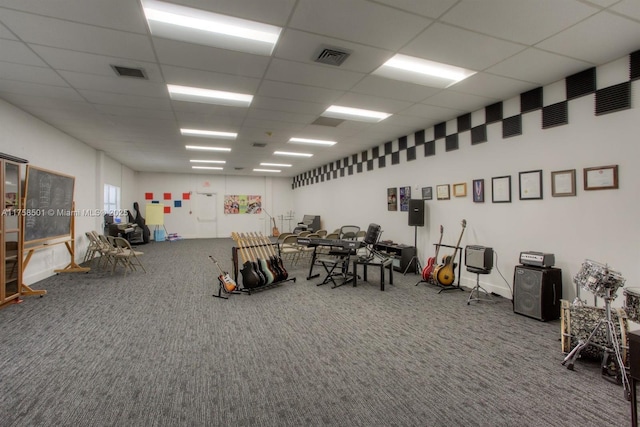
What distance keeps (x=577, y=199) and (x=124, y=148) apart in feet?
29.6

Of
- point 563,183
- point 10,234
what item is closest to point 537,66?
point 563,183

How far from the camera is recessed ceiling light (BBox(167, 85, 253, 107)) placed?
384 centimetres

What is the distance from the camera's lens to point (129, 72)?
3.27 metres

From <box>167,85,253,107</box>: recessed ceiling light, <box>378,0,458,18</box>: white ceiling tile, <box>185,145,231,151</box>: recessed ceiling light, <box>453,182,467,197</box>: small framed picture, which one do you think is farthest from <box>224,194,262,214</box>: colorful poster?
<box>378,0,458,18</box>: white ceiling tile

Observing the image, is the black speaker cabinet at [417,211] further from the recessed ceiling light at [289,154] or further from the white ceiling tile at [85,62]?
the white ceiling tile at [85,62]

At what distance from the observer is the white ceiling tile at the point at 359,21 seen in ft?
7.30

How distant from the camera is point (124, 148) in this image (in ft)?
23.9

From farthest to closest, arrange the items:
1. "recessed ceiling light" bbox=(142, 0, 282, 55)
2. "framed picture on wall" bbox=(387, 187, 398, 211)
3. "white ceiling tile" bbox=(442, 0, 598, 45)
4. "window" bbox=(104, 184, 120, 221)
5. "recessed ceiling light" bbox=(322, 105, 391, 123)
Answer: "window" bbox=(104, 184, 120, 221), "framed picture on wall" bbox=(387, 187, 398, 211), "recessed ceiling light" bbox=(322, 105, 391, 123), "recessed ceiling light" bbox=(142, 0, 282, 55), "white ceiling tile" bbox=(442, 0, 598, 45)

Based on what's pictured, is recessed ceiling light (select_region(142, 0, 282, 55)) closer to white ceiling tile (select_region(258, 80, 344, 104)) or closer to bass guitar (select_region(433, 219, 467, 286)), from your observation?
white ceiling tile (select_region(258, 80, 344, 104))

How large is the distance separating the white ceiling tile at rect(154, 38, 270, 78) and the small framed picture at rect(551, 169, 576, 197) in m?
3.69

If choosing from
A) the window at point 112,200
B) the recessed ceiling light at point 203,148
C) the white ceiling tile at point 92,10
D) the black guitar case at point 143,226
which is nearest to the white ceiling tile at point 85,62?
the white ceiling tile at point 92,10

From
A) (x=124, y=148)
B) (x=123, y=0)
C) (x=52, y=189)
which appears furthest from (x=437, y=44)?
(x=124, y=148)

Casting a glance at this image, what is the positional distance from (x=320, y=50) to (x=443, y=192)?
11.4 ft

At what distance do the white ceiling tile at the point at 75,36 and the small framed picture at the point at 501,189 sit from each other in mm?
4643
